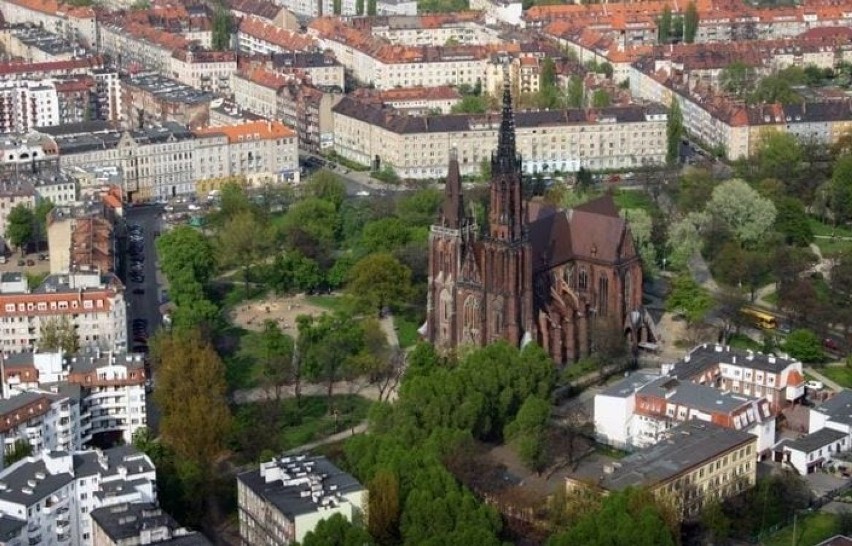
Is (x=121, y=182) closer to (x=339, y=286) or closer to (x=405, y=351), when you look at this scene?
(x=339, y=286)

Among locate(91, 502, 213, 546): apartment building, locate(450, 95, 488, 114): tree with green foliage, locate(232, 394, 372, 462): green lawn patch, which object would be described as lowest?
locate(232, 394, 372, 462): green lawn patch

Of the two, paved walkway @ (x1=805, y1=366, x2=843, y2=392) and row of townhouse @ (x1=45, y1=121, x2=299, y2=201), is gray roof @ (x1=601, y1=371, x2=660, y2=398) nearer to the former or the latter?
paved walkway @ (x1=805, y1=366, x2=843, y2=392)

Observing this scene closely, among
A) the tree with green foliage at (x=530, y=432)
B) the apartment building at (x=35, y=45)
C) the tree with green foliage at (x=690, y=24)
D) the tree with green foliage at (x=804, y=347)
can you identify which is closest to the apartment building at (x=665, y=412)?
the tree with green foliage at (x=530, y=432)

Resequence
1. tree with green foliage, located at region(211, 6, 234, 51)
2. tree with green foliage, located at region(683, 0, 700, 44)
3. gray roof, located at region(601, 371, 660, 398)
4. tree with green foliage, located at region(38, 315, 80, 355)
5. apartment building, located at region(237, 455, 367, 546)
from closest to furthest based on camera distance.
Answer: apartment building, located at region(237, 455, 367, 546) < gray roof, located at region(601, 371, 660, 398) < tree with green foliage, located at region(38, 315, 80, 355) < tree with green foliage, located at region(211, 6, 234, 51) < tree with green foliage, located at region(683, 0, 700, 44)

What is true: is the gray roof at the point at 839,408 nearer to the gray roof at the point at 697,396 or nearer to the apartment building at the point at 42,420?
the gray roof at the point at 697,396

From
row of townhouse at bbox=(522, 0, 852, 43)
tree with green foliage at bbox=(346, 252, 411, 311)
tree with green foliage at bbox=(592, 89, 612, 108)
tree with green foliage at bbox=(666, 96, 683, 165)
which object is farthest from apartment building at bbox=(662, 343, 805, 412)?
row of townhouse at bbox=(522, 0, 852, 43)

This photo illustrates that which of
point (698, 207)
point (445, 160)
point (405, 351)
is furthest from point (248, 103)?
point (405, 351)
